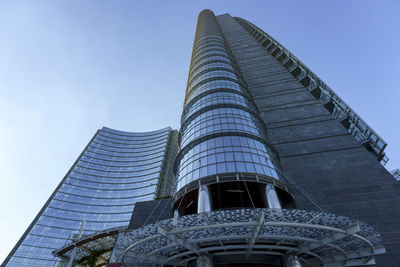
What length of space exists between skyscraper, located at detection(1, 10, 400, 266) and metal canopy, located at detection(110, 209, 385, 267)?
7cm

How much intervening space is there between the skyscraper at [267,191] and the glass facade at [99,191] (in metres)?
61.5

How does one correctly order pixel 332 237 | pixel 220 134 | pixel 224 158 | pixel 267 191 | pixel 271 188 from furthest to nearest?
pixel 220 134, pixel 224 158, pixel 271 188, pixel 267 191, pixel 332 237

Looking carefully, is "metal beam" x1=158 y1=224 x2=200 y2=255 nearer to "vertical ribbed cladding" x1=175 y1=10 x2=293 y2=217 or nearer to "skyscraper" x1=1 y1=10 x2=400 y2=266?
"skyscraper" x1=1 y1=10 x2=400 y2=266

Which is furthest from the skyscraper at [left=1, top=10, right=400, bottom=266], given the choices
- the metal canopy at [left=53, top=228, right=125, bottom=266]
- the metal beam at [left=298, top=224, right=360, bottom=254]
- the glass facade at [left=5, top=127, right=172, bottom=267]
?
the glass facade at [left=5, top=127, right=172, bottom=267]

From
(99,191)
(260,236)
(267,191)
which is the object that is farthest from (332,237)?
(99,191)

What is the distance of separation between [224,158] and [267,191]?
5625 millimetres

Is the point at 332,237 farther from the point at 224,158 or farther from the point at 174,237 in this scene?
the point at 224,158

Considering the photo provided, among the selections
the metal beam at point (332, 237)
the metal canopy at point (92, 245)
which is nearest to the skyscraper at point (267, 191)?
the metal beam at point (332, 237)

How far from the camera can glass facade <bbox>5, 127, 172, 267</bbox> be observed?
82119 millimetres

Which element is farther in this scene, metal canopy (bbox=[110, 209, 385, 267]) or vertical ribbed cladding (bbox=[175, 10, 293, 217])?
vertical ribbed cladding (bbox=[175, 10, 293, 217])

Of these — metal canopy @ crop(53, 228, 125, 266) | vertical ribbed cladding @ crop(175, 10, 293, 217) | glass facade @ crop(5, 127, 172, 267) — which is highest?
glass facade @ crop(5, 127, 172, 267)

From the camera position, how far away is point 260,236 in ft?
45.7

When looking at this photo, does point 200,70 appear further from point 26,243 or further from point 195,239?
point 26,243

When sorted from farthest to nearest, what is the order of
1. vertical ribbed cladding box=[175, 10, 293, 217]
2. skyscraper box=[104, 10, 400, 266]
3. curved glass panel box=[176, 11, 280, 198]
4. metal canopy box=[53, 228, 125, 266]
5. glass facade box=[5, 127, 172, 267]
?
glass facade box=[5, 127, 172, 267]
metal canopy box=[53, 228, 125, 266]
curved glass panel box=[176, 11, 280, 198]
vertical ribbed cladding box=[175, 10, 293, 217]
skyscraper box=[104, 10, 400, 266]
